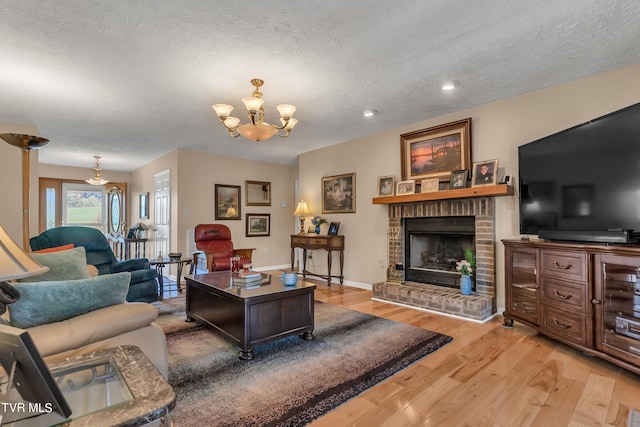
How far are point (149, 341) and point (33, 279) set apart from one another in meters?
0.80

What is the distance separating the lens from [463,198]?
Result: 147 inches

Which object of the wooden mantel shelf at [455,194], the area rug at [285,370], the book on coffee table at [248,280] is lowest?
the area rug at [285,370]

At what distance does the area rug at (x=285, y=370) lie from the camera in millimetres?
1719

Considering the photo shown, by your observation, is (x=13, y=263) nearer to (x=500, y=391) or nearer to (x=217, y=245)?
(x=500, y=391)

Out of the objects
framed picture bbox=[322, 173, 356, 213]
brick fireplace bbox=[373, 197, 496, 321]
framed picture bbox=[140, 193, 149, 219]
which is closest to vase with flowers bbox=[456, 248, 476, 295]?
brick fireplace bbox=[373, 197, 496, 321]

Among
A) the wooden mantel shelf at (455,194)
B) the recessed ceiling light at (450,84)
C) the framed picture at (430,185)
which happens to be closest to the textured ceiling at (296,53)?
the recessed ceiling light at (450,84)

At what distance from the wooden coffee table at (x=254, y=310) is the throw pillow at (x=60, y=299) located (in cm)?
102

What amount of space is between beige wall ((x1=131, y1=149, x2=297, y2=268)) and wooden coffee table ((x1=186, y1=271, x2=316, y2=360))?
2.99 metres

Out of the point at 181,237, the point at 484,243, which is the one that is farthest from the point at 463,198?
the point at 181,237

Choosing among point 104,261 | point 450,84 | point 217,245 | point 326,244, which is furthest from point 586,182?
point 104,261

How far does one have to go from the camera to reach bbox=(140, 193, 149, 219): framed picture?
22.9 ft

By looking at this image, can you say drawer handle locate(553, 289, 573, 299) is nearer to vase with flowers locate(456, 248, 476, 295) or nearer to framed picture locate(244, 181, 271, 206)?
vase with flowers locate(456, 248, 476, 295)

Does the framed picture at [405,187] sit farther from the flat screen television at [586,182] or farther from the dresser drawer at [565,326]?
the dresser drawer at [565,326]

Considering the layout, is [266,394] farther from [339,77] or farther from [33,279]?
[339,77]
